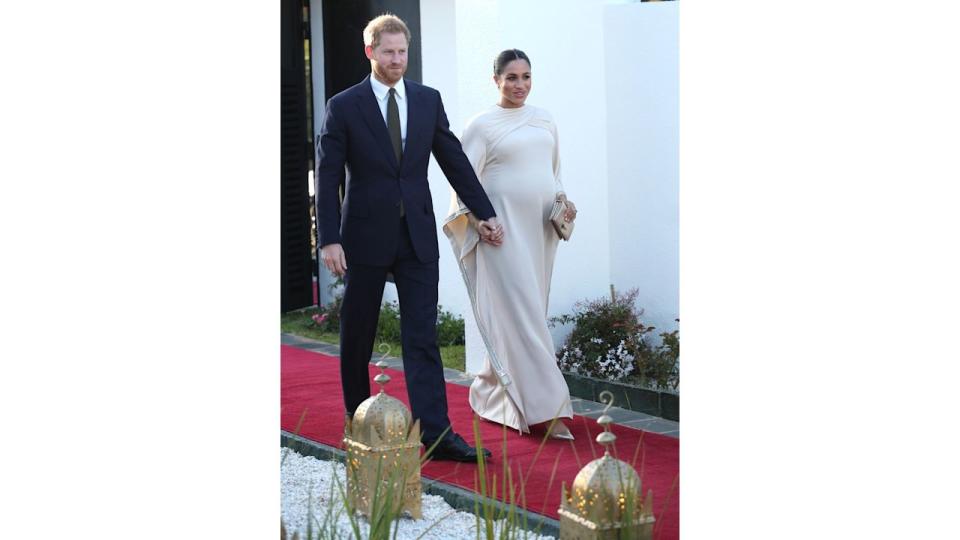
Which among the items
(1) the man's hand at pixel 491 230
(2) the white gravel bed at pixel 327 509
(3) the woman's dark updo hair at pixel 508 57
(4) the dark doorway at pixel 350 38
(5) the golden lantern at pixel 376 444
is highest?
(4) the dark doorway at pixel 350 38

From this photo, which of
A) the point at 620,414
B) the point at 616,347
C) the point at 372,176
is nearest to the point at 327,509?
the point at 372,176

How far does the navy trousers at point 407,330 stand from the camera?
5586 mm

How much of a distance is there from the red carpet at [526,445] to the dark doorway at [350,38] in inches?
116

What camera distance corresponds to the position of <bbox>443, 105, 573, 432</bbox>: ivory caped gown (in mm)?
6266

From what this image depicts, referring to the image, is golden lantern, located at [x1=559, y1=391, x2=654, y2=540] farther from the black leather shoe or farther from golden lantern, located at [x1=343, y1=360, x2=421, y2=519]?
the black leather shoe

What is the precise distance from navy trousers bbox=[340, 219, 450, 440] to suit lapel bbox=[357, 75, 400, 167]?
1.05ft

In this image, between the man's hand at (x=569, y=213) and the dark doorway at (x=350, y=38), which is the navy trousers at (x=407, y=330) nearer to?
the man's hand at (x=569, y=213)

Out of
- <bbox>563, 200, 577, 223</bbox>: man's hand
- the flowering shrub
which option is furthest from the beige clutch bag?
the flowering shrub

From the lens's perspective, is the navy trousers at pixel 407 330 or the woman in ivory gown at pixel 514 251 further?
the woman in ivory gown at pixel 514 251

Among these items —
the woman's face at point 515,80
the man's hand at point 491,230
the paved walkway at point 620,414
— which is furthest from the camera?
the paved walkway at point 620,414

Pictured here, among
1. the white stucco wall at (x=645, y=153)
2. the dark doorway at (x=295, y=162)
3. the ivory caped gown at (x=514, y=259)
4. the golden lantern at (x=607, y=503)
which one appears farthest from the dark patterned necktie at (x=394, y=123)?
the dark doorway at (x=295, y=162)
